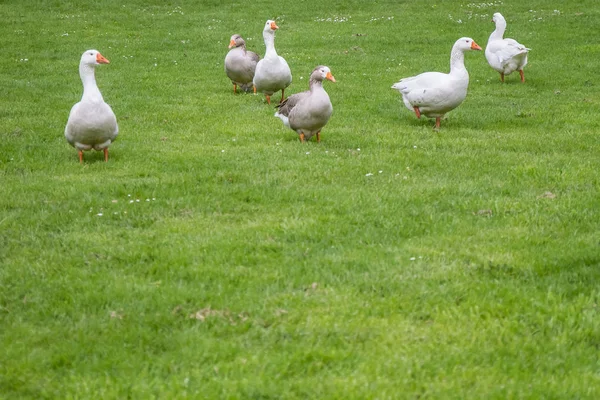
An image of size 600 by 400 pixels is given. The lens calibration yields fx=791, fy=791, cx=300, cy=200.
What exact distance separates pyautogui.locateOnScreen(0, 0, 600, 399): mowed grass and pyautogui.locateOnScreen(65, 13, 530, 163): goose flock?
1.31 ft

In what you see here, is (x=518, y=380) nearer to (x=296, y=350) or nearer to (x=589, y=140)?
(x=296, y=350)

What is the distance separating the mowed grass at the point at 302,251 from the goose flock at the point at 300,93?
0.40m

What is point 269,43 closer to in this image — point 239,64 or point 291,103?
point 239,64

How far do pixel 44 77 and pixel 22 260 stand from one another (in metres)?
11.7

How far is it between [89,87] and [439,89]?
210 inches

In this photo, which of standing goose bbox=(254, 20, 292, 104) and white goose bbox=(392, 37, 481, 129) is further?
standing goose bbox=(254, 20, 292, 104)

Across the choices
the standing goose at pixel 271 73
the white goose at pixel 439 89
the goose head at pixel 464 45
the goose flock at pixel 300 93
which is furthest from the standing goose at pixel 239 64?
the goose head at pixel 464 45

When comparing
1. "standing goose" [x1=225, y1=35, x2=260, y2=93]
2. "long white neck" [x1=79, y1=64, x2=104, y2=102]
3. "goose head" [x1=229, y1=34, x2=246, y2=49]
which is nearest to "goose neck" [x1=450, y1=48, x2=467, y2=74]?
"standing goose" [x1=225, y1=35, x2=260, y2=93]

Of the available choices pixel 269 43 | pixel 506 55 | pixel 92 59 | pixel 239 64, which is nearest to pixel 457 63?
pixel 269 43

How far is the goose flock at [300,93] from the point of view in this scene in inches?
399

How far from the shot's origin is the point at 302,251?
23.6 feet

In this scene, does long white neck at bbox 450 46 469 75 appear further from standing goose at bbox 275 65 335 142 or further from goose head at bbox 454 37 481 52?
standing goose at bbox 275 65 335 142

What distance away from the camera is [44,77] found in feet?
58.2

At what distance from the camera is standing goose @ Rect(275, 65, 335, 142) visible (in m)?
11.1
